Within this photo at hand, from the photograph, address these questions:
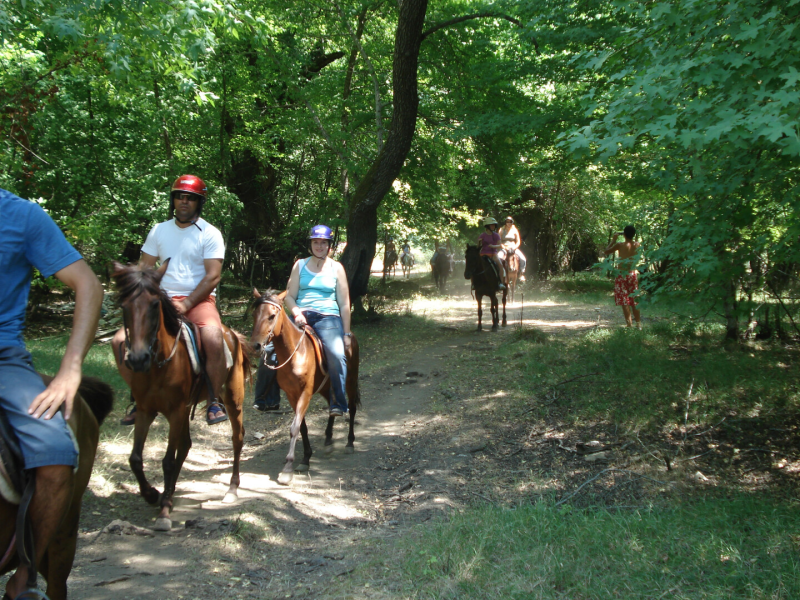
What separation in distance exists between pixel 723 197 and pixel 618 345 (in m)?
6.03

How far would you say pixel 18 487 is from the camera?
269cm

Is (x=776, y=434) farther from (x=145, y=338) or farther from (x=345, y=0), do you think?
(x=345, y=0)

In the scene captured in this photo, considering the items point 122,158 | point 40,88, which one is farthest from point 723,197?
point 122,158

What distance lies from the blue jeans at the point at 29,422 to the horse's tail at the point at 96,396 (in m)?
0.80

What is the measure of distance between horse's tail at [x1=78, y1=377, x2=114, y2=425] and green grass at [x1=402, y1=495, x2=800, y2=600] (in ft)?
7.39

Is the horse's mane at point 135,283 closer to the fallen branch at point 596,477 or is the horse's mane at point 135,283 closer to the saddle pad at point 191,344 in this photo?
the saddle pad at point 191,344

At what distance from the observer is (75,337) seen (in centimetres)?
277

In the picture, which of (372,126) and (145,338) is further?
(372,126)

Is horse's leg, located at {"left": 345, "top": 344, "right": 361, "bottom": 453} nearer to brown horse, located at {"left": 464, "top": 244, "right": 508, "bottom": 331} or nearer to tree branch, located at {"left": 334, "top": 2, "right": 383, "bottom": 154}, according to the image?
tree branch, located at {"left": 334, "top": 2, "right": 383, "bottom": 154}

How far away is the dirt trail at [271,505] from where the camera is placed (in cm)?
437

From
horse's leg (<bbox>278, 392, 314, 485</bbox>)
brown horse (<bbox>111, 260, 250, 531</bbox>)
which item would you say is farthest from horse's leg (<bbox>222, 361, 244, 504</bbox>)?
horse's leg (<bbox>278, 392, 314, 485</bbox>)

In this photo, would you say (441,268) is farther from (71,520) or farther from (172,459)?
(71,520)

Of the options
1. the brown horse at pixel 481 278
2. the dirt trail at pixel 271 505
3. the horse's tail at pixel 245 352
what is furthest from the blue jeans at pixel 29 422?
the brown horse at pixel 481 278

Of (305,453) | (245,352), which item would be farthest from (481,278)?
(245,352)
